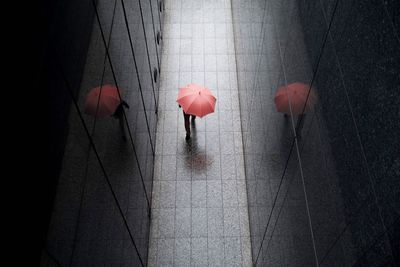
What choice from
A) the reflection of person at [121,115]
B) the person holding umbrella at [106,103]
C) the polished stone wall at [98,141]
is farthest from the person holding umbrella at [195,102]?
the reflection of person at [121,115]

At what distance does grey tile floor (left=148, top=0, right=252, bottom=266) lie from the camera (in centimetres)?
1040

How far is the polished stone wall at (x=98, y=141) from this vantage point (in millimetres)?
4352

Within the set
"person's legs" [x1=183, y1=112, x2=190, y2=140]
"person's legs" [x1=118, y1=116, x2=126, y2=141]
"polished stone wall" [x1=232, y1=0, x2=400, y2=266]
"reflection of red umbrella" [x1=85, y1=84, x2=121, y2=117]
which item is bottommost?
"polished stone wall" [x1=232, y1=0, x2=400, y2=266]

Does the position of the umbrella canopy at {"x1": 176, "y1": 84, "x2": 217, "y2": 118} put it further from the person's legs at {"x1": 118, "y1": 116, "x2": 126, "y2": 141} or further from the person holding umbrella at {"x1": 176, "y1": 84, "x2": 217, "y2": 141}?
the person's legs at {"x1": 118, "y1": 116, "x2": 126, "y2": 141}

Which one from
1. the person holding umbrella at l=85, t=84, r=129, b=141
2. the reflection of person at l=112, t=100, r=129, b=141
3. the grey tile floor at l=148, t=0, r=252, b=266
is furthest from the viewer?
the grey tile floor at l=148, t=0, r=252, b=266

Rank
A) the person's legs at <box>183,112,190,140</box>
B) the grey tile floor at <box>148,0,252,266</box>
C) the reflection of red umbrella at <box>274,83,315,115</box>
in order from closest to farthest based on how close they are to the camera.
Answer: the reflection of red umbrella at <box>274,83,315,115</box> < the grey tile floor at <box>148,0,252,266</box> < the person's legs at <box>183,112,190,140</box>

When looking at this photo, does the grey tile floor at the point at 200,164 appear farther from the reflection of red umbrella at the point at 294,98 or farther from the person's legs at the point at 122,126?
the reflection of red umbrella at the point at 294,98

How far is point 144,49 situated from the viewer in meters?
10.1

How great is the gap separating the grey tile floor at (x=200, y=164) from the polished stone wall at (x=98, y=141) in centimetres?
102

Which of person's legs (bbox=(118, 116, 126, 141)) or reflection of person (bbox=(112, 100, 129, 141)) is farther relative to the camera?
person's legs (bbox=(118, 116, 126, 141))

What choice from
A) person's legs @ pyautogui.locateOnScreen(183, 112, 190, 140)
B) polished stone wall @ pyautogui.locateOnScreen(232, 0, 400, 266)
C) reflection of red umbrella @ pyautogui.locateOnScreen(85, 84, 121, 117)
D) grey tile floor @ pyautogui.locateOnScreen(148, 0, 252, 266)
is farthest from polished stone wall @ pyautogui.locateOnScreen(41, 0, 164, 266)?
polished stone wall @ pyautogui.locateOnScreen(232, 0, 400, 266)

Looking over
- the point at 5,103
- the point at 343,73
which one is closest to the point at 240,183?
the point at 343,73

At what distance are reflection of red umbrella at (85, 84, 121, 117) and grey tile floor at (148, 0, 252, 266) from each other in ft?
15.5

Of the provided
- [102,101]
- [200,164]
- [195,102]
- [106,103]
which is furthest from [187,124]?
[102,101]
